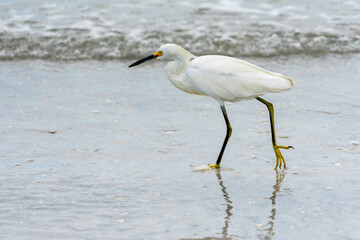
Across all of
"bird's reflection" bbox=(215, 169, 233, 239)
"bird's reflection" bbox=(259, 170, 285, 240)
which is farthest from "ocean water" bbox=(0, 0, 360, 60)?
"bird's reflection" bbox=(259, 170, 285, 240)

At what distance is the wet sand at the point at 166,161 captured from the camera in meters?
3.56

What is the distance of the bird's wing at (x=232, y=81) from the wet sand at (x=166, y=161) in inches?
20.9

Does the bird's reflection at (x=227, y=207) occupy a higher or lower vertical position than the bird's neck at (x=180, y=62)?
lower

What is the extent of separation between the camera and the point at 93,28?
9.80 meters

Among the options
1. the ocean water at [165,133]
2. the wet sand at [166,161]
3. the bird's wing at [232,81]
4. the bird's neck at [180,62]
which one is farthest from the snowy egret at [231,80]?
the ocean water at [165,133]

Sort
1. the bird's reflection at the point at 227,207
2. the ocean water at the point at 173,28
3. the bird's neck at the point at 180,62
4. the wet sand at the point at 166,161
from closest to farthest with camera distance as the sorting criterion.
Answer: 1. the bird's reflection at the point at 227,207
2. the wet sand at the point at 166,161
3. the bird's neck at the point at 180,62
4. the ocean water at the point at 173,28

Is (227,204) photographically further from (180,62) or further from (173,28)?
(173,28)

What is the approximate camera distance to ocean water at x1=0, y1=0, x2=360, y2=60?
9141 mm

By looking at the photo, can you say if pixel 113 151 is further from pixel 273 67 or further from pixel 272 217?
pixel 273 67

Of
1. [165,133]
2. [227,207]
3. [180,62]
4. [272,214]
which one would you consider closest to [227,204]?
[227,207]

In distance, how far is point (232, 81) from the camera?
450cm

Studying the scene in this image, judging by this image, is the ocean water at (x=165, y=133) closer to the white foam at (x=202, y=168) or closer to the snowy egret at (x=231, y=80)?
the white foam at (x=202, y=168)

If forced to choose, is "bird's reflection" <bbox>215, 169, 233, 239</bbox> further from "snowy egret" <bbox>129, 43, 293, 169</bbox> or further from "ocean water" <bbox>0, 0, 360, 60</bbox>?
"ocean water" <bbox>0, 0, 360, 60</bbox>

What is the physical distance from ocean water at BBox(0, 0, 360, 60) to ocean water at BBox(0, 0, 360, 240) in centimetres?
3
